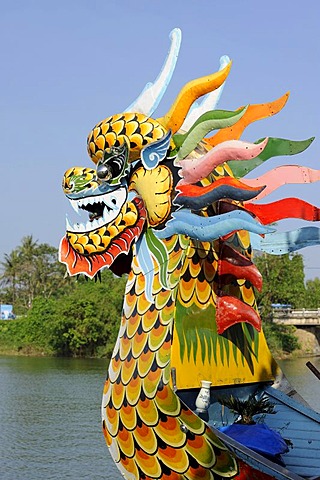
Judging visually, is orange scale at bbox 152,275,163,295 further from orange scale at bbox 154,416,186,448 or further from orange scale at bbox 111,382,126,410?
orange scale at bbox 154,416,186,448

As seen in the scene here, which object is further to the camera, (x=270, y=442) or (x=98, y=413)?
(x=98, y=413)

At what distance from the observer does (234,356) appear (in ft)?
17.1

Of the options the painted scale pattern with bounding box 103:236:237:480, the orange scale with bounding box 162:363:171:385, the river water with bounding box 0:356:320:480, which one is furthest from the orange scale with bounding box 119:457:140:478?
the river water with bounding box 0:356:320:480

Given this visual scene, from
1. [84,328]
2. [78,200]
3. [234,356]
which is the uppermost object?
[84,328]

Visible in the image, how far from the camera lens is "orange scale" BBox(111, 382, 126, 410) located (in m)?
4.75

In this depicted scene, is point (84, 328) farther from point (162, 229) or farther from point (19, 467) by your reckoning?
point (162, 229)

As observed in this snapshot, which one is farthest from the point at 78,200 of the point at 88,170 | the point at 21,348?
the point at 21,348

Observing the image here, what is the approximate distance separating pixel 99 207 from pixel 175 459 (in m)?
1.71

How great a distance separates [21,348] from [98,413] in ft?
71.1

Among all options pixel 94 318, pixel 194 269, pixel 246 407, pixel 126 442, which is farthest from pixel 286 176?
pixel 94 318

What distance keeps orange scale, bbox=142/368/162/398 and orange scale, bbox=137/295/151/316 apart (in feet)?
1.31

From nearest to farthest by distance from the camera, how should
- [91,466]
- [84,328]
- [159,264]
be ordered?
[159,264] → [91,466] → [84,328]

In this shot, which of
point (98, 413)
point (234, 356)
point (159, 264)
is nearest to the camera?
point (159, 264)

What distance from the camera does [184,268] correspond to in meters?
4.81
